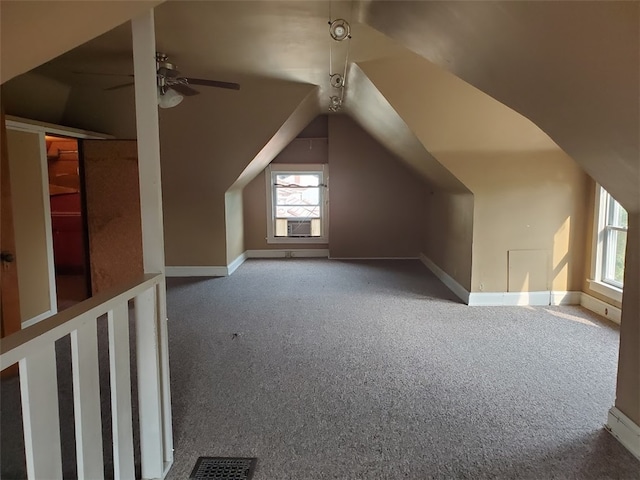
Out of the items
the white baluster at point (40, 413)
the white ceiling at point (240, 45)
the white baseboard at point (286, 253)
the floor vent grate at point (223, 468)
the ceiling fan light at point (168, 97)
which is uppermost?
the white ceiling at point (240, 45)

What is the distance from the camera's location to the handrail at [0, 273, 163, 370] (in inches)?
40.1

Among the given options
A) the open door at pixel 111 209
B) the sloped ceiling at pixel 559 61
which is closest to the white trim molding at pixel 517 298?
the sloped ceiling at pixel 559 61

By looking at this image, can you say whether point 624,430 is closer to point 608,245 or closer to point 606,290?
point 606,290

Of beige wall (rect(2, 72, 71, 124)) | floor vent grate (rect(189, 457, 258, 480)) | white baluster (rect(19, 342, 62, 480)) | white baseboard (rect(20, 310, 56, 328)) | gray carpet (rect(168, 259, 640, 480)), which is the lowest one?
floor vent grate (rect(189, 457, 258, 480))

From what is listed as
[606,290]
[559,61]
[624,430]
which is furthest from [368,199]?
[559,61]

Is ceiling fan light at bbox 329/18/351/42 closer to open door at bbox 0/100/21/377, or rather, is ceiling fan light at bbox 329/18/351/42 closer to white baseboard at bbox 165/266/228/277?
open door at bbox 0/100/21/377

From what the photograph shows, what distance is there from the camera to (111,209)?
164 inches

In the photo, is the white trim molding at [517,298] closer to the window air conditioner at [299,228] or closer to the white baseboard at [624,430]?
the white baseboard at [624,430]

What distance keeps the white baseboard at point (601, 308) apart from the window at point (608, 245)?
108 mm

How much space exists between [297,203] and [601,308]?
466 cm

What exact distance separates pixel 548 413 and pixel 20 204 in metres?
4.34

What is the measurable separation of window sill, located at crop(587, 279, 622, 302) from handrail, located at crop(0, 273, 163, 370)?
403cm

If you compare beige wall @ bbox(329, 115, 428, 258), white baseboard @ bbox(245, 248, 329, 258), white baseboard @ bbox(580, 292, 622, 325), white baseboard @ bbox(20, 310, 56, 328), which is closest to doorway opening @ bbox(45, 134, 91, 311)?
white baseboard @ bbox(20, 310, 56, 328)

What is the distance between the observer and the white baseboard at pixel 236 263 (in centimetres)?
590
